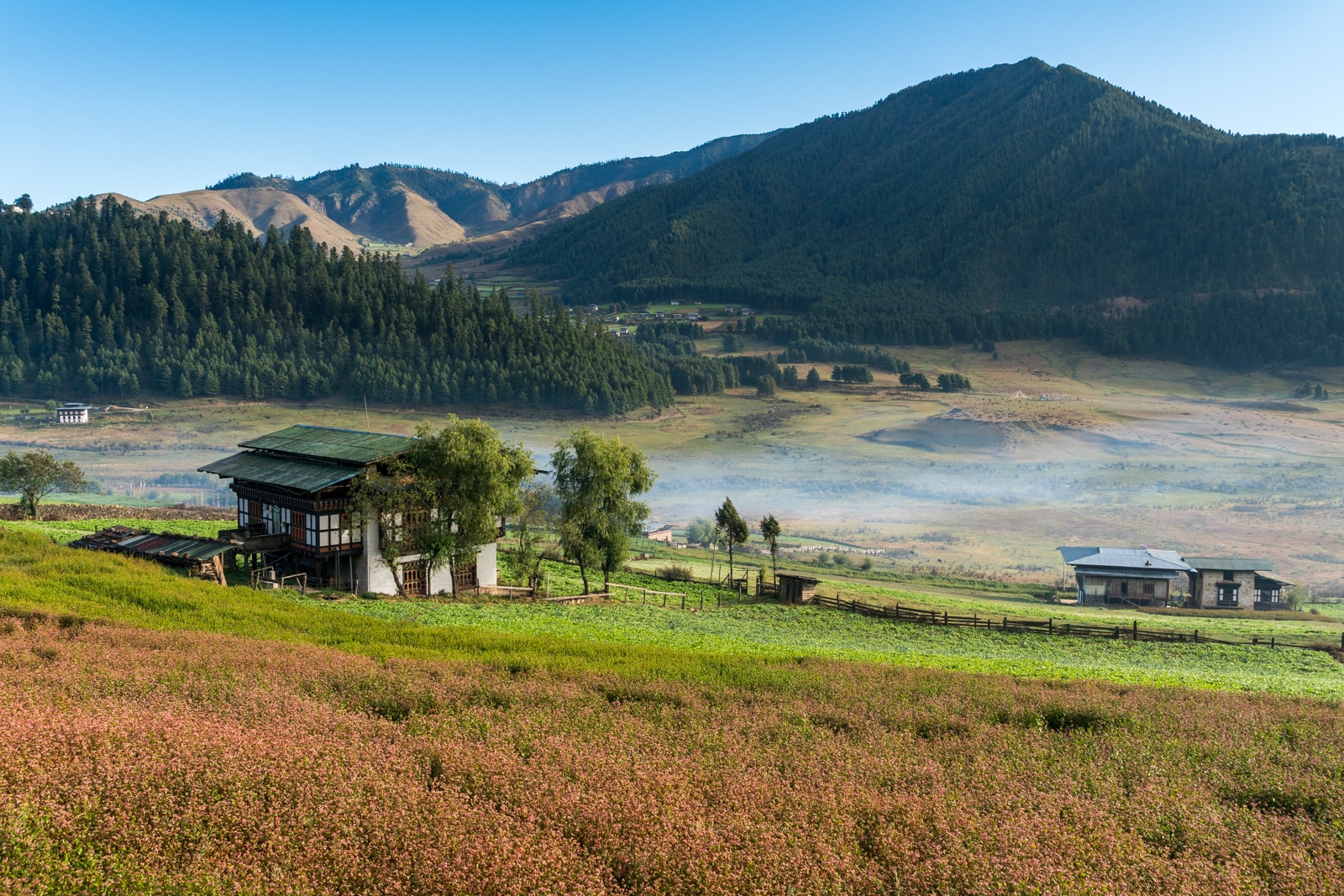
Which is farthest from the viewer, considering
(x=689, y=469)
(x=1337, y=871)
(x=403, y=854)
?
(x=689, y=469)

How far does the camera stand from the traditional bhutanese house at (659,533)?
84.9 metres

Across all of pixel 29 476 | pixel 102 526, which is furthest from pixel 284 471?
pixel 29 476

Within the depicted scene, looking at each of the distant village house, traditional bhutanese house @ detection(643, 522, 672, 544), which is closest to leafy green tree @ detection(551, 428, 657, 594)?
the distant village house

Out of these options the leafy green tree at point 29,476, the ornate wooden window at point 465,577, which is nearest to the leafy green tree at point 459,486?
the ornate wooden window at point 465,577

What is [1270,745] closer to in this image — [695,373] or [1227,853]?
[1227,853]

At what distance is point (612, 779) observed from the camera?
1091cm

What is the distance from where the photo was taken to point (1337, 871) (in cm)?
979

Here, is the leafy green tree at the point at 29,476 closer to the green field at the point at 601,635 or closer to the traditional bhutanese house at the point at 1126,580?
the green field at the point at 601,635

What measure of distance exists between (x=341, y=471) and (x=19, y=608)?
59.6 feet

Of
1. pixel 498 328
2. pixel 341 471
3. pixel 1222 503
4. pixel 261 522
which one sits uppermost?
pixel 498 328

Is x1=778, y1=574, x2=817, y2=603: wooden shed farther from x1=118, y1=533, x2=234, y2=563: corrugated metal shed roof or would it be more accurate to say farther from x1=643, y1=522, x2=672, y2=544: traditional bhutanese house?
x1=643, y1=522, x2=672, y2=544: traditional bhutanese house

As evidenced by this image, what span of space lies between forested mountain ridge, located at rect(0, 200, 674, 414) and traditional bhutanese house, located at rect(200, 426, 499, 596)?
96670 millimetres

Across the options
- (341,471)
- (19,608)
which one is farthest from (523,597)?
(19,608)

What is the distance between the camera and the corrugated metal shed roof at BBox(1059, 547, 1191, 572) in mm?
63250
